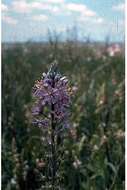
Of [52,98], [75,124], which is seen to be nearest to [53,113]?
[52,98]

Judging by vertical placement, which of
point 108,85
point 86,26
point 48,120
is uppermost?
point 86,26

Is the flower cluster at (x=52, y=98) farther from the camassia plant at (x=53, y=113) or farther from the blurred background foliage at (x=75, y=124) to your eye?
the blurred background foliage at (x=75, y=124)

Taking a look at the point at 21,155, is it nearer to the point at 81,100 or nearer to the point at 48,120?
the point at 81,100

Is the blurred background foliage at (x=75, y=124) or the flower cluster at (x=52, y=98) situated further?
the blurred background foliage at (x=75, y=124)

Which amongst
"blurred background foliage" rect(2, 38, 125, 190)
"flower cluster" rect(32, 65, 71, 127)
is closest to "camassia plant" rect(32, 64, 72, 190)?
"flower cluster" rect(32, 65, 71, 127)

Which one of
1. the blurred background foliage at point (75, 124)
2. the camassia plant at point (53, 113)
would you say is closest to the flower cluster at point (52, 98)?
the camassia plant at point (53, 113)

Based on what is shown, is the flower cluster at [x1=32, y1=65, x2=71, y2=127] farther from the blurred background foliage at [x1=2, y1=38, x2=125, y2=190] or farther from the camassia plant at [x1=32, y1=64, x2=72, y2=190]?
the blurred background foliage at [x1=2, y1=38, x2=125, y2=190]

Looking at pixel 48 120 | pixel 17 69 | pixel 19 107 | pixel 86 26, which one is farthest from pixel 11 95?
pixel 48 120
